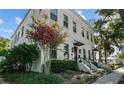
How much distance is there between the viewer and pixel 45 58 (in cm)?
1028

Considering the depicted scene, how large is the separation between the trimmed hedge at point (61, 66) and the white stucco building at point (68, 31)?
45 centimetres

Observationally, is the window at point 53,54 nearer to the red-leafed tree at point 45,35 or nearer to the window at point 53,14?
the red-leafed tree at point 45,35

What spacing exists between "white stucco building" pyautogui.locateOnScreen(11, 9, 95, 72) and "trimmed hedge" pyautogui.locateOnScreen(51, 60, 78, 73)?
449 mm

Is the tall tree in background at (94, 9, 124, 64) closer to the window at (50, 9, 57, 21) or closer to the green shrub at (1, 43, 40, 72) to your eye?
the window at (50, 9, 57, 21)

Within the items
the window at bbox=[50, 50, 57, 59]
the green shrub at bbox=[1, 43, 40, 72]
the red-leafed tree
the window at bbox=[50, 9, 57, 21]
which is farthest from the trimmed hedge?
the window at bbox=[50, 9, 57, 21]

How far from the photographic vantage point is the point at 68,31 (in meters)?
13.3

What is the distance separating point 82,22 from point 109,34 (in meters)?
4.58

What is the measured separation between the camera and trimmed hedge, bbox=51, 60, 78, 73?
1068 centimetres

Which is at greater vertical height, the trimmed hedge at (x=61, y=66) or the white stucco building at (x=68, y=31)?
the white stucco building at (x=68, y=31)

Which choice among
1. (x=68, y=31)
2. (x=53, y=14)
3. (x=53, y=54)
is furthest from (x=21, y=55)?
(x=68, y=31)

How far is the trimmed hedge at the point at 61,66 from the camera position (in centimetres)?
1068

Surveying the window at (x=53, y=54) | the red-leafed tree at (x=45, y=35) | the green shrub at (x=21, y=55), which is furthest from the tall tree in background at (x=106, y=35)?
the green shrub at (x=21, y=55)
